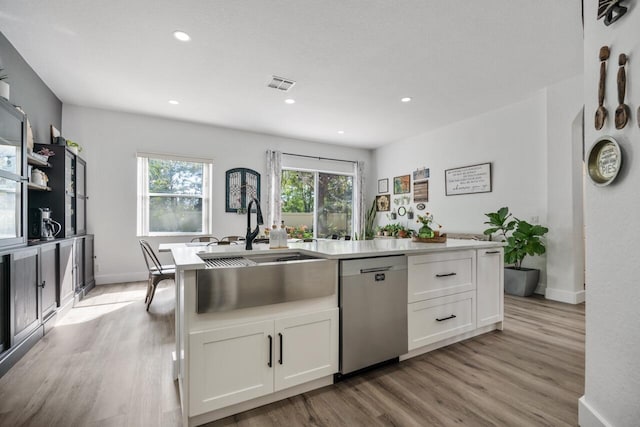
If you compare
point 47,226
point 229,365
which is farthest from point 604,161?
point 47,226

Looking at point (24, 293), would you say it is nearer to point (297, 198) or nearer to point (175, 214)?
point (175, 214)

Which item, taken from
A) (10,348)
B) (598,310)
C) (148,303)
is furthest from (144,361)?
(598,310)

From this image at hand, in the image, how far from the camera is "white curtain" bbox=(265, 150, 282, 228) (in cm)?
591

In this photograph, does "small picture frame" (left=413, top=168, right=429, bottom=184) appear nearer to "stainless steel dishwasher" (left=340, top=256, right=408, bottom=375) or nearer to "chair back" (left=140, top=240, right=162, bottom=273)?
"stainless steel dishwasher" (left=340, top=256, right=408, bottom=375)

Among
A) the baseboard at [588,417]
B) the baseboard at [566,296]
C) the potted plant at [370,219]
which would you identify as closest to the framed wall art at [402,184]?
the potted plant at [370,219]

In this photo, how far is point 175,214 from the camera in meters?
5.17

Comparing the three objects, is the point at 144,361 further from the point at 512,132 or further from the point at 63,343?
the point at 512,132

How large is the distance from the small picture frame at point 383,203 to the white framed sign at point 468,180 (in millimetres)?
1569

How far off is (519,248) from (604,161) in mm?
3011

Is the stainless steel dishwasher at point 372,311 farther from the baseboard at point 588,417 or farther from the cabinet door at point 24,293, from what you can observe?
the cabinet door at point 24,293

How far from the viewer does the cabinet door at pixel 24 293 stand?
2178mm

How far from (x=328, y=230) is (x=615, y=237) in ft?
19.0

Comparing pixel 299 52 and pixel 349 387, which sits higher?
pixel 299 52

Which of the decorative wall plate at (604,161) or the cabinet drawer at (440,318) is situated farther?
the cabinet drawer at (440,318)
